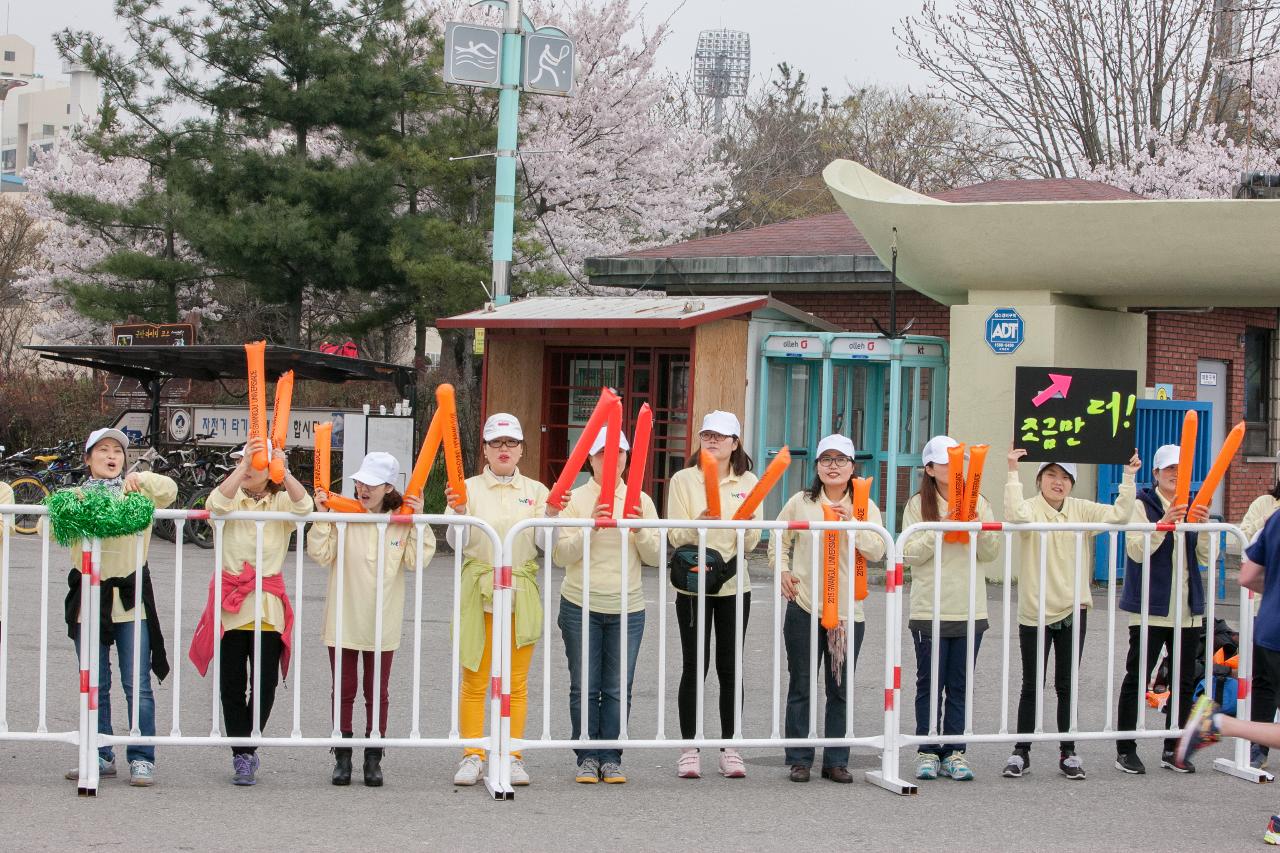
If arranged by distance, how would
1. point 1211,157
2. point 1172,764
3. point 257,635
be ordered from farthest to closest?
point 1211,157, point 1172,764, point 257,635

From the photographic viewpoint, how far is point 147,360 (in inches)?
690

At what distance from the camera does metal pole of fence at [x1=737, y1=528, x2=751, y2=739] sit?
22.5 ft

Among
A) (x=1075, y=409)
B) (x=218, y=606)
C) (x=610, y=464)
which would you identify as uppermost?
(x=1075, y=409)

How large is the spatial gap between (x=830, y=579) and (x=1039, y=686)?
125cm

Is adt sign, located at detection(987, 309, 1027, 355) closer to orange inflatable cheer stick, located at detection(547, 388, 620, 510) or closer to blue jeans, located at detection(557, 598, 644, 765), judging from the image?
blue jeans, located at detection(557, 598, 644, 765)

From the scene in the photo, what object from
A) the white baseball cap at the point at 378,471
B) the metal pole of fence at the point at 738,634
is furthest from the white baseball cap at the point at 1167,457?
the white baseball cap at the point at 378,471

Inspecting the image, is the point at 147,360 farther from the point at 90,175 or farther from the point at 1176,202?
the point at 90,175

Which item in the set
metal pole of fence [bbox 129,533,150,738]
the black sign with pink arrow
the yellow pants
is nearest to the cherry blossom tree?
the black sign with pink arrow

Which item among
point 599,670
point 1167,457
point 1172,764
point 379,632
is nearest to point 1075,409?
point 1167,457

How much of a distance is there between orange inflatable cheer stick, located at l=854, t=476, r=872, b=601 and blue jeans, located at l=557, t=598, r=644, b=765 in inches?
40.0

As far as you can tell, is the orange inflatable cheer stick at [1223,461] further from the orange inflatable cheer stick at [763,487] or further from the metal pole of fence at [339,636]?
the metal pole of fence at [339,636]

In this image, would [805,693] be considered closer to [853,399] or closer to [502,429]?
[502,429]

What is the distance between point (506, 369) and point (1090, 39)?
16.7 metres

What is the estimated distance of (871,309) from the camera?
1798 centimetres
